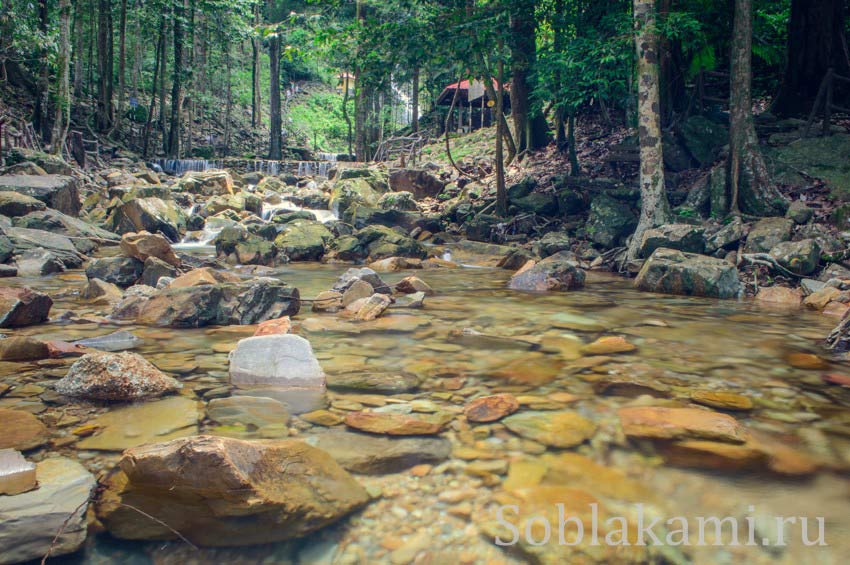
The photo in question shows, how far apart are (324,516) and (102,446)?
108 cm

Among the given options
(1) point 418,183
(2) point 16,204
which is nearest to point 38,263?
(2) point 16,204

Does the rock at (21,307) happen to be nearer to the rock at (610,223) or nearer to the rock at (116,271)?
the rock at (116,271)

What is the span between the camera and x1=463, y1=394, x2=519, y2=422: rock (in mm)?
2781

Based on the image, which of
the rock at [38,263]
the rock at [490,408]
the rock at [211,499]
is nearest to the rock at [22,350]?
the rock at [211,499]

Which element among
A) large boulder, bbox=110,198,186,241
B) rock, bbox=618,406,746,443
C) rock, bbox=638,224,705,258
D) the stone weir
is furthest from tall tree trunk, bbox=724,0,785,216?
the stone weir

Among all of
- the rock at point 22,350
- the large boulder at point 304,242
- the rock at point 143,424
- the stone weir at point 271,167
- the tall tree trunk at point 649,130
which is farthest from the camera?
the stone weir at point 271,167

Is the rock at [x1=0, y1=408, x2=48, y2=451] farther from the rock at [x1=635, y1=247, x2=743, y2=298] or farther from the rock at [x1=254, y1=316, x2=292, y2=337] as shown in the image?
the rock at [x1=635, y1=247, x2=743, y2=298]

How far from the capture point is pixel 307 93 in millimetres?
50750

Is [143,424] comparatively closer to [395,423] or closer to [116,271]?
[395,423]

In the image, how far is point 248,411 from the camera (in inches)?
109

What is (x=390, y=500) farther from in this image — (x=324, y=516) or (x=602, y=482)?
(x=602, y=482)

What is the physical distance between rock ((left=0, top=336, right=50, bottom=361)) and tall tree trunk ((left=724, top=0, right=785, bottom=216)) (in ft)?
29.1

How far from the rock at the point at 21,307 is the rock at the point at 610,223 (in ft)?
27.6

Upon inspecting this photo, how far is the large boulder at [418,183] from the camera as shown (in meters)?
17.2
